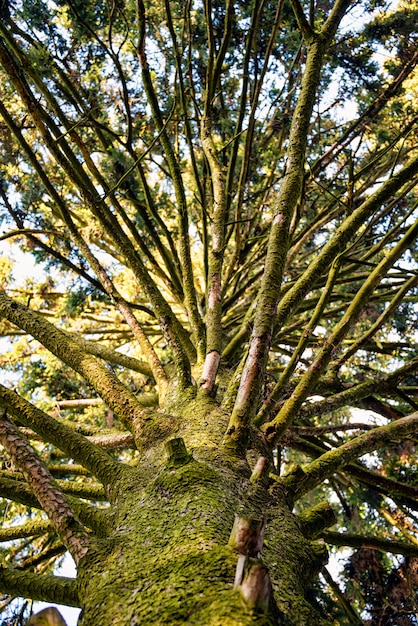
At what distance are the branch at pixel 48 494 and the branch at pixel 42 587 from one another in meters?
0.08

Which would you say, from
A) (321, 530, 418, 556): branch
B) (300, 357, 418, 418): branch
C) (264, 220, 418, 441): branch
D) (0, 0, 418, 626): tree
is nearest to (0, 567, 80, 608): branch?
(0, 0, 418, 626): tree

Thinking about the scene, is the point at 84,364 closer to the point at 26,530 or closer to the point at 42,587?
the point at 26,530

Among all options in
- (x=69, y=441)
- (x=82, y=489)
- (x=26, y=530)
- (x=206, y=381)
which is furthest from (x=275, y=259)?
(x=26, y=530)

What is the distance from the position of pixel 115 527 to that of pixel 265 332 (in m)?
0.88

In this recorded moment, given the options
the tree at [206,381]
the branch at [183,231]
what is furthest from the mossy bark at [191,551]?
the branch at [183,231]

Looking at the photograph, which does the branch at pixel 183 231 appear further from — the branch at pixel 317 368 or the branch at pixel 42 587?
the branch at pixel 42 587

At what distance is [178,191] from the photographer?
3.22 meters

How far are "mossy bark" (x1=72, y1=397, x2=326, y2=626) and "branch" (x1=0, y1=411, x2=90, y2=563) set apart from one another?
0.05 metres

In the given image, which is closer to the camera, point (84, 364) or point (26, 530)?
point (26, 530)

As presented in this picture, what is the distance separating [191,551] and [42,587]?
443 millimetres

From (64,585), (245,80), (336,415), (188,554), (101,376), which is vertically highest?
(245,80)

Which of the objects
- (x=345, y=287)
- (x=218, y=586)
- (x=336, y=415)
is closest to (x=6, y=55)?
(x=218, y=586)

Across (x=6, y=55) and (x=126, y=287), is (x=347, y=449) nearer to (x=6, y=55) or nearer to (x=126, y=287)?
(x=6, y=55)

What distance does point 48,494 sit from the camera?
142cm
